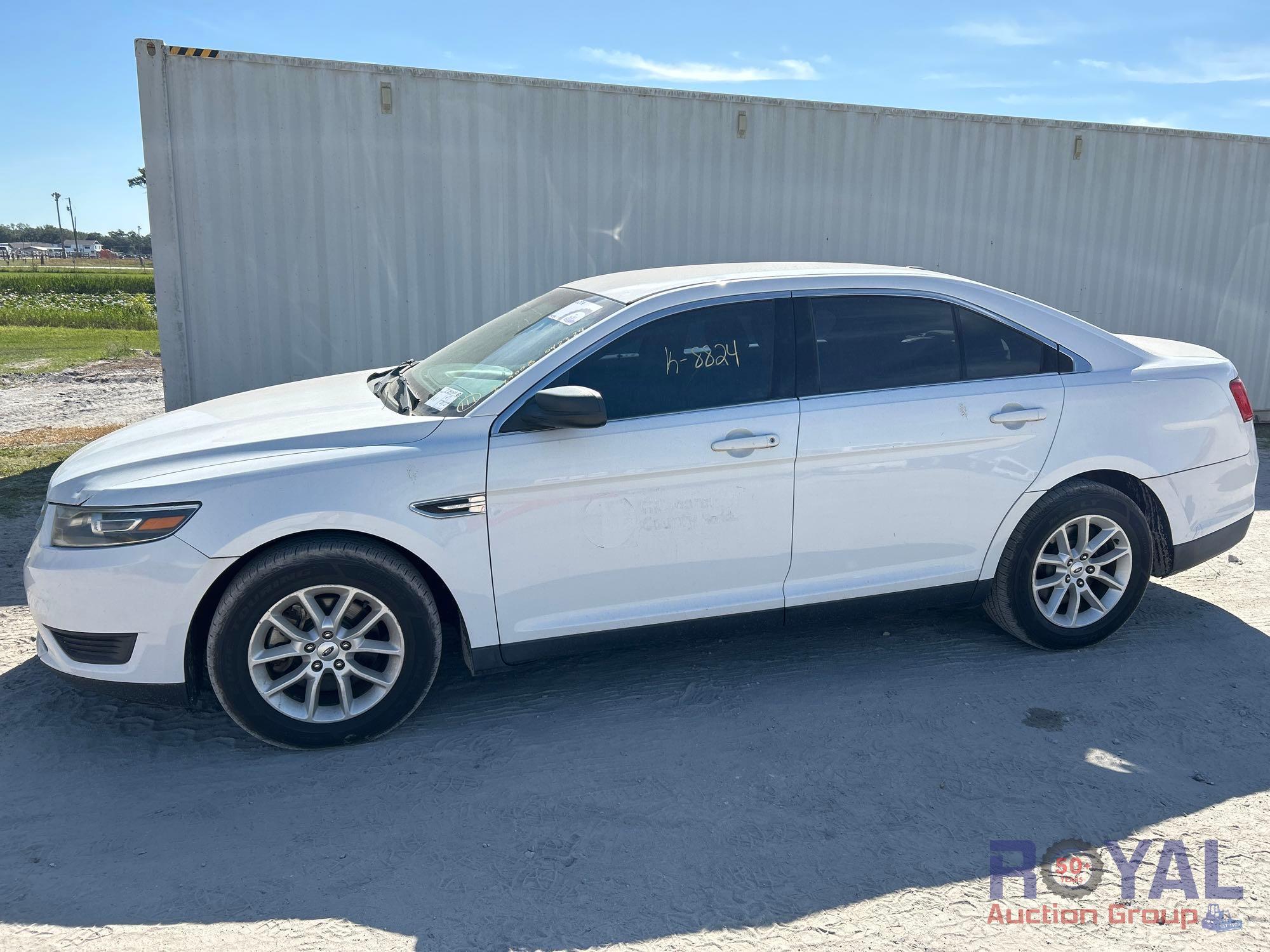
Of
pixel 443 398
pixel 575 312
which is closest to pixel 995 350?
pixel 575 312

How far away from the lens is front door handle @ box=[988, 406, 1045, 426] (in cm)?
421

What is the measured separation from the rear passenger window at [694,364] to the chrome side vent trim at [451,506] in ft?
1.80

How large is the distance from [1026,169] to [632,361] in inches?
288

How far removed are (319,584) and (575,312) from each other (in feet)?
5.07

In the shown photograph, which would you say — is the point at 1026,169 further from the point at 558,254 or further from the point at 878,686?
the point at 878,686

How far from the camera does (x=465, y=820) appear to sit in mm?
3244

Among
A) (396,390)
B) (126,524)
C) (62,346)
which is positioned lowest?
(62,346)

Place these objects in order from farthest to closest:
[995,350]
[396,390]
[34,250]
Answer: [34,250]
[396,390]
[995,350]

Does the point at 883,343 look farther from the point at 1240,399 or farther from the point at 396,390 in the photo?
the point at 396,390

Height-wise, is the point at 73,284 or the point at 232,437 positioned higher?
the point at 232,437

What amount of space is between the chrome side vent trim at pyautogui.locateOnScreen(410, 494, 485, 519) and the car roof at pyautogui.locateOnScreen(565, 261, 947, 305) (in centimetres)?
103

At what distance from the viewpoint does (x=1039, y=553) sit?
4.38 m

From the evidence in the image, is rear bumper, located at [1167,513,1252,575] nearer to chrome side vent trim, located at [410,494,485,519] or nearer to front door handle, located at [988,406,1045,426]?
front door handle, located at [988,406,1045,426]

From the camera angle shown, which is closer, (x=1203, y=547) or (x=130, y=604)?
(x=130, y=604)
